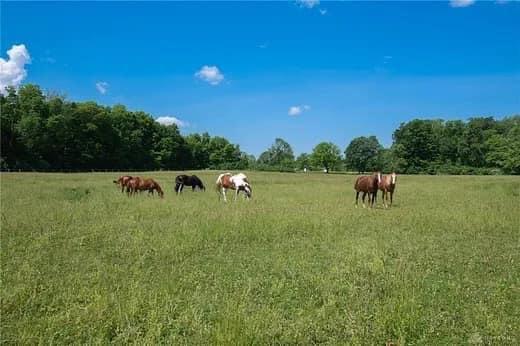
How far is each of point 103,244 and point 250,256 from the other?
4010mm

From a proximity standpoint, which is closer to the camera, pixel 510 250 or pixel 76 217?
pixel 510 250

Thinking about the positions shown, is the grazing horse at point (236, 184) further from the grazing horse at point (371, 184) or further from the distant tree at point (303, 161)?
the distant tree at point (303, 161)

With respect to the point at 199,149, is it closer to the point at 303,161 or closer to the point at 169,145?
→ the point at 169,145

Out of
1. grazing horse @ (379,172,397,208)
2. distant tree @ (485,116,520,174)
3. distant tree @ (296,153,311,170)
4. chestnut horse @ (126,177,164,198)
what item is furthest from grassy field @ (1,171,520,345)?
distant tree @ (296,153,311,170)

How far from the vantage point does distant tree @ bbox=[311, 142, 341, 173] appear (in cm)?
12544

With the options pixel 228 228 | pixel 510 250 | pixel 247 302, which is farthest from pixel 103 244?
pixel 510 250

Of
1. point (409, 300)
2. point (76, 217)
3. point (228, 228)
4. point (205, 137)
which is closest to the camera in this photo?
point (409, 300)

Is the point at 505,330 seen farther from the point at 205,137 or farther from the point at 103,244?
the point at 205,137

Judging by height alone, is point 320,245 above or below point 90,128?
below

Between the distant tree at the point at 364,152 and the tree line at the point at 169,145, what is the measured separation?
0.80 feet

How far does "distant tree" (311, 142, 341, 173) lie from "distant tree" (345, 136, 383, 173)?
36.5ft

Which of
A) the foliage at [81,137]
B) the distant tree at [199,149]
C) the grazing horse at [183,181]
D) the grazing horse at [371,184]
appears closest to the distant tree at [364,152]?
the foliage at [81,137]

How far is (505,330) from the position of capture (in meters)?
5.57

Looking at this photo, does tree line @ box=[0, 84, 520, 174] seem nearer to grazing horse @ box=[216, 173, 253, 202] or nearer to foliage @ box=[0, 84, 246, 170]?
foliage @ box=[0, 84, 246, 170]
